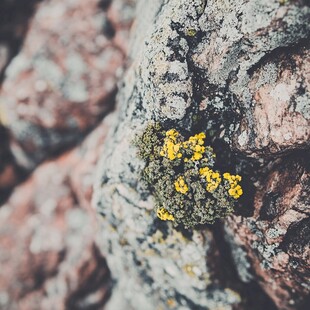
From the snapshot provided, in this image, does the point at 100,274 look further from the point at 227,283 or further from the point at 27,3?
the point at 27,3

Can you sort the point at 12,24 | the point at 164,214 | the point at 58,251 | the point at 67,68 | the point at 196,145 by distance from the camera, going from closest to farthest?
the point at 196,145, the point at 164,214, the point at 67,68, the point at 58,251, the point at 12,24

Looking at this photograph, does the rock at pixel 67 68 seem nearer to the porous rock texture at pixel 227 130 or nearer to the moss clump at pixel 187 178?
the porous rock texture at pixel 227 130

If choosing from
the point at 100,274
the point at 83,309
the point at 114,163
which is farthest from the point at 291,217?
the point at 83,309

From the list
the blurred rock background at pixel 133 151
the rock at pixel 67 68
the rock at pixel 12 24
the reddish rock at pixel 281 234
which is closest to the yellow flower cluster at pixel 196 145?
the blurred rock background at pixel 133 151

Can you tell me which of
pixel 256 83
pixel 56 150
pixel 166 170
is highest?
pixel 56 150

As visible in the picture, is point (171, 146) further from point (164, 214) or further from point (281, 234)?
point (281, 234)

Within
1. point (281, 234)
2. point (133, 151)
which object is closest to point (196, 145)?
point (133, 151)
